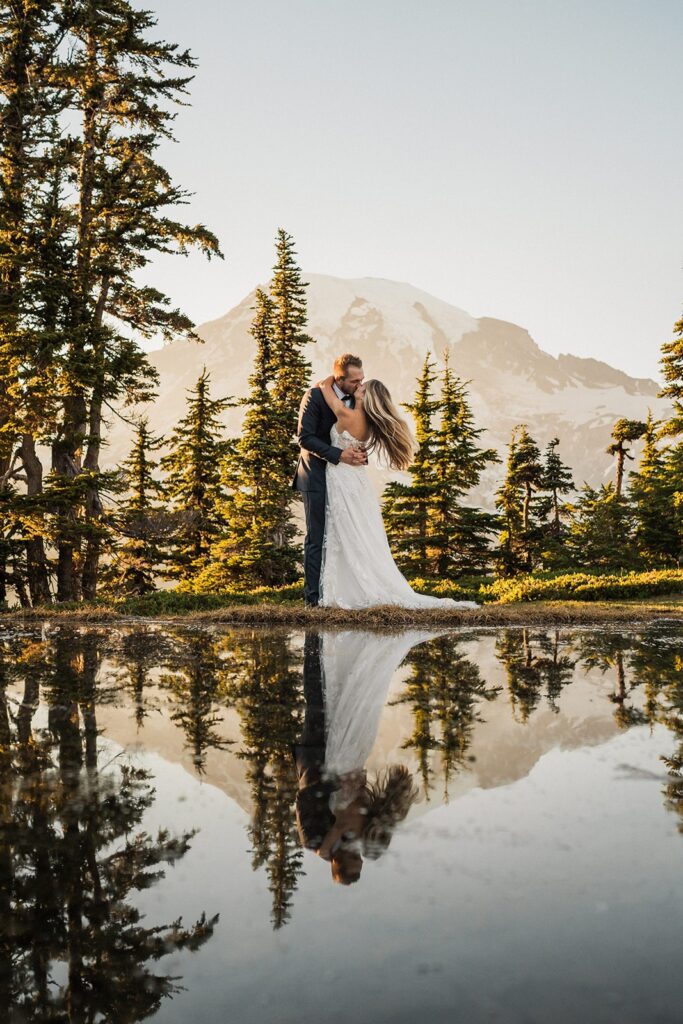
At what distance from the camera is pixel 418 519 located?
32156 millimetres

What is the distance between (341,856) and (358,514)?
816 centimetres

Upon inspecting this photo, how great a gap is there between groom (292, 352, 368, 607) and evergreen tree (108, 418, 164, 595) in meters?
8.20

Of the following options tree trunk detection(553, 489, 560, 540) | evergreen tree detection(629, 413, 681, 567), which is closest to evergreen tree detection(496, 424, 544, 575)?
tree trunk detection(553, 489, 560, 540)

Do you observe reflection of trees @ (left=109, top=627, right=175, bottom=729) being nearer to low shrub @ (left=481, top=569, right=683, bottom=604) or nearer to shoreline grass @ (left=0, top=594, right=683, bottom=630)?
shoreline grass @ (left=0, top=594, right=683, bottom=630)

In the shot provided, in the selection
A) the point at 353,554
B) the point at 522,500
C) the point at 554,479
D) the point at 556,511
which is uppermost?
the point at 554,479

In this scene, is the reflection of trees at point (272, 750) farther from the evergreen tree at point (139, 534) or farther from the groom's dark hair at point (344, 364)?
the evergreen tree at point (139, 534)

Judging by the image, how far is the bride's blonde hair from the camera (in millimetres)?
9867

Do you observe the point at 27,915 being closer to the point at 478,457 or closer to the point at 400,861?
the point at 400,861

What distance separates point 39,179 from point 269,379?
14.7 m

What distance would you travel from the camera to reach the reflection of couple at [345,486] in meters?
9.70

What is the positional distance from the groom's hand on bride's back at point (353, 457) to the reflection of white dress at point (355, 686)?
2.92 metres

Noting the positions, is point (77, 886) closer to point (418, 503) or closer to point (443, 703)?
point (443, 703)

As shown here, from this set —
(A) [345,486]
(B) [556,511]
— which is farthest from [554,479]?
(A) [345,486]

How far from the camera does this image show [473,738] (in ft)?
9.98
